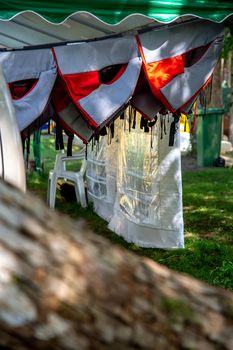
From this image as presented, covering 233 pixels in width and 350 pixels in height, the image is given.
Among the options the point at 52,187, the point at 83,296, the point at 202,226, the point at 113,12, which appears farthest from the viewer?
the point at 52,187

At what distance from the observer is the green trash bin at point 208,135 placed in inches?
555

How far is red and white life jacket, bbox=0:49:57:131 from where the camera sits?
181 inches

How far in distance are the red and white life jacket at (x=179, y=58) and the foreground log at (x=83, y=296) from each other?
3.31 m

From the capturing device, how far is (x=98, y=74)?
15.6ft

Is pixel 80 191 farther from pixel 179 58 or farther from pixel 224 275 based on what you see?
pixel 179 58

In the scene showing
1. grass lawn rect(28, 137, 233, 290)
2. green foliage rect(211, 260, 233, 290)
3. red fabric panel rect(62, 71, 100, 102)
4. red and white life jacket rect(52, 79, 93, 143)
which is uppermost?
red fabric panel rect(62, 71, 100, 102)

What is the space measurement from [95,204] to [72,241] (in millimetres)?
7960

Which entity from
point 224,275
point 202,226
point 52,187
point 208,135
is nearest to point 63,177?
point 52,187

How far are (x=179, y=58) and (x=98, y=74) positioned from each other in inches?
24.0

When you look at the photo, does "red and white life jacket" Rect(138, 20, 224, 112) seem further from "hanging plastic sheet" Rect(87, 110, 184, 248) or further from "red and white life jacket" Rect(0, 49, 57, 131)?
"hanging plastic sheet" Rect(87, 110, 184, 248)

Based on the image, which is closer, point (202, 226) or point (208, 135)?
point (202, 226)

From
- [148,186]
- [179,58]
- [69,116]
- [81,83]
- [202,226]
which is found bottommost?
[202,226]

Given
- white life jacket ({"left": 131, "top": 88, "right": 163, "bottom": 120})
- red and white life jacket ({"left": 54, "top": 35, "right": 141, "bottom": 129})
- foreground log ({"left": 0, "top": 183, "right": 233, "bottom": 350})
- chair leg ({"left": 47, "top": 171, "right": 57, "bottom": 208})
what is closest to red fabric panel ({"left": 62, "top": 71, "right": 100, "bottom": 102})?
red and white life jacket ({"left": 54, "top": 35, "right": 141, "bottom": 129})

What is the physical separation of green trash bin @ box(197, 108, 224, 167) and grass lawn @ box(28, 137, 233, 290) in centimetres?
54
